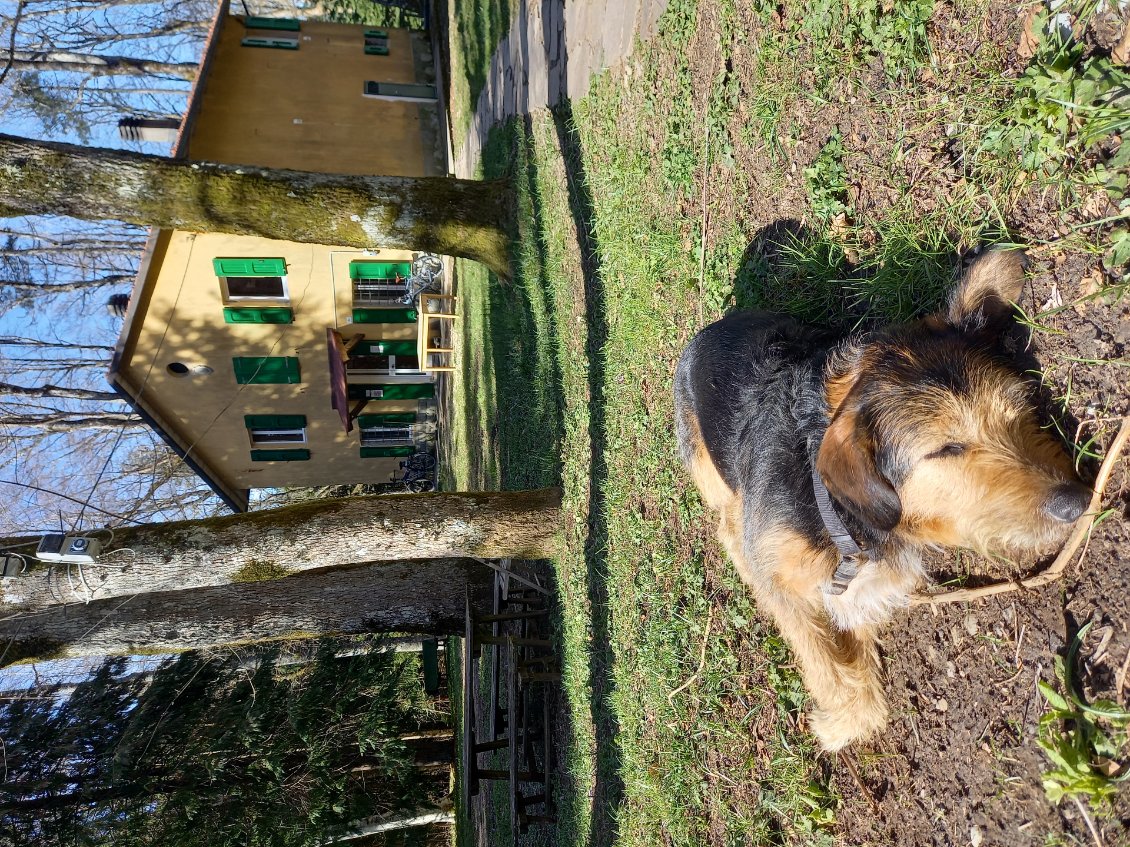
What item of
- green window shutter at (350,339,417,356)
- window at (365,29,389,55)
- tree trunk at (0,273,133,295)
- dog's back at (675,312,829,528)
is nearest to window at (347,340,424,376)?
green window shutter at (350,339,417,356)

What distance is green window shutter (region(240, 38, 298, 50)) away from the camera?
1579 cm

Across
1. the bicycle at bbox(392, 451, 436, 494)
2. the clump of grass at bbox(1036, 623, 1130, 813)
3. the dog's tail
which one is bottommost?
the bicycle at bbox(392, 451, 436, 494)

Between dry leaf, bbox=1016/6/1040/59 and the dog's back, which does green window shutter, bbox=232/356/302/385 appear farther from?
dry leaf, bbox=1016/6/1040/59

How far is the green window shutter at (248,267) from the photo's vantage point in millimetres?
13398

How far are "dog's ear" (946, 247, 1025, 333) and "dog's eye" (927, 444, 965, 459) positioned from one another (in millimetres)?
632

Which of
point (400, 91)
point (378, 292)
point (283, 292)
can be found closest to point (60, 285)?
point (283, 292)

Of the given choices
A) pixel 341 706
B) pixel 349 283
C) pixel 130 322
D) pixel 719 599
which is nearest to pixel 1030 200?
pixel 719 599

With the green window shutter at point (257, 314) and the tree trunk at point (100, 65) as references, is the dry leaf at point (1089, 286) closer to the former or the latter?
the green window shutter at point (257, 314)

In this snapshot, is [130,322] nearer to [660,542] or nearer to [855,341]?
[660,542]

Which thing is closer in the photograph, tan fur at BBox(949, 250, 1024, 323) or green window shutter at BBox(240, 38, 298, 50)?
tan fur at BBox(949, 250, 1024, 323)

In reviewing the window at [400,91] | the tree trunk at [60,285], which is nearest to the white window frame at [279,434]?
the window at [400,91]

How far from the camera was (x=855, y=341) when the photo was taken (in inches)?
122

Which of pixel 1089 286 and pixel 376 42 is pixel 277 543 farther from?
pixel 376 42

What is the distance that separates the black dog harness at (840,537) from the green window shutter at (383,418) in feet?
50.6
